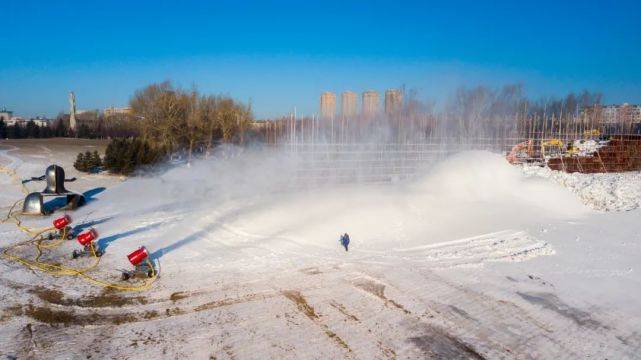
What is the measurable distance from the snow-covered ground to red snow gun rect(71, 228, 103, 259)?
0.57 ft

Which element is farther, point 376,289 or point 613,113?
point 613,113

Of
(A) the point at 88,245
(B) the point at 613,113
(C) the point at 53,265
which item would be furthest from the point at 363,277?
(B) the point at 613,113

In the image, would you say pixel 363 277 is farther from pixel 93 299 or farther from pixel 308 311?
pixel 93 299

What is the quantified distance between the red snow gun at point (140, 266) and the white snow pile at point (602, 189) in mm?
10364

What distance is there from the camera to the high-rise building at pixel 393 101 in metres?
15.3

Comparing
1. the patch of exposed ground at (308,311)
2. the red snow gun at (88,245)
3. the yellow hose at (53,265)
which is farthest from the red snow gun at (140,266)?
the patch of exposed ground at (308,311)

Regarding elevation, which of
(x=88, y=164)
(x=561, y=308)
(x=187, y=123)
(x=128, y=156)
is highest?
(x=187, y=123)

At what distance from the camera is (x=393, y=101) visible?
643 inches

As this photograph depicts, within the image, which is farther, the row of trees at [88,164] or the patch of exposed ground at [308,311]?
the row of trees at [88,164]

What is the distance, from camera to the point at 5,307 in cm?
504

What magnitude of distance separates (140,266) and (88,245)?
1.67 metres

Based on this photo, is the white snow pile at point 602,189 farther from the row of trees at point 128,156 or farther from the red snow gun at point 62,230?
the row of trees at point 128,156

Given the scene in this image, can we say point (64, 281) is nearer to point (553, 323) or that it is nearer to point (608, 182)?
point (553, 323)

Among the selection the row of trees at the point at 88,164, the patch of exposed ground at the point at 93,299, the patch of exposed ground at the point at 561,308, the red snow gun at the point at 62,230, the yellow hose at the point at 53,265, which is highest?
the row of trees at the point at 88,164
